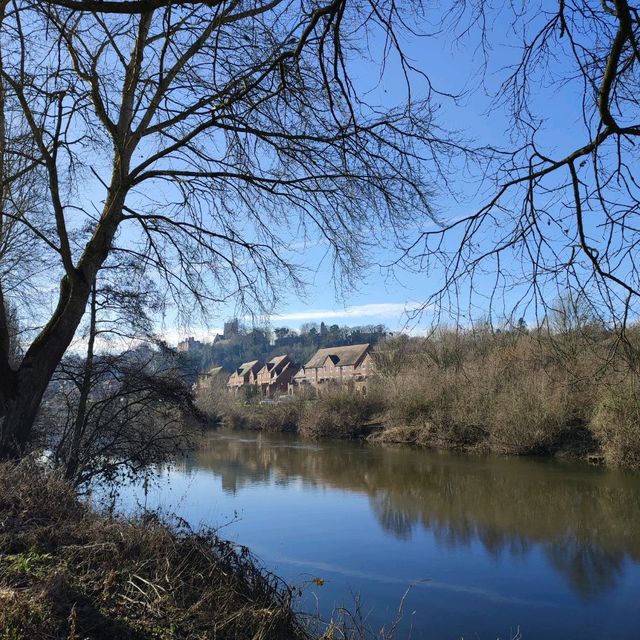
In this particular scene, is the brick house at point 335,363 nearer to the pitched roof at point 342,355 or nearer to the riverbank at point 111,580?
the pitched roof at point 342,355

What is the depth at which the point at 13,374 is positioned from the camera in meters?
6.76

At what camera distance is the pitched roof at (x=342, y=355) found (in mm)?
70562

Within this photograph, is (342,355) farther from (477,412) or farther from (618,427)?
(618,427)

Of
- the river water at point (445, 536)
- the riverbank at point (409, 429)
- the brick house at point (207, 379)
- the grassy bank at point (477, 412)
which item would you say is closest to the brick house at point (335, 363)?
the brick house at point (207, 379)

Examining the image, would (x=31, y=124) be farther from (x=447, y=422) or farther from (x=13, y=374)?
(x=447, y=422)

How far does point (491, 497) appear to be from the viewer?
15.3 metres

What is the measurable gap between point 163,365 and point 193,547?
21.8ft

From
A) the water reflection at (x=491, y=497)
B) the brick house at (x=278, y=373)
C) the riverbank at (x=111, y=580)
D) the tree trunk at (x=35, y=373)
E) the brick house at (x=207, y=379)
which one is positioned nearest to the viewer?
the riverbank at (x=111, y=580)

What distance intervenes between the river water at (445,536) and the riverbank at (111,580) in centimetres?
227

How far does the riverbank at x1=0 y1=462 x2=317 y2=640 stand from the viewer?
3.22 m

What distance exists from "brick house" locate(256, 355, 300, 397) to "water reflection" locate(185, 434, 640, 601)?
54.6m

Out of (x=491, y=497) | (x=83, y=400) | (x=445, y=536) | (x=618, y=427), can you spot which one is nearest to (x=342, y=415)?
(x=618, y=427)

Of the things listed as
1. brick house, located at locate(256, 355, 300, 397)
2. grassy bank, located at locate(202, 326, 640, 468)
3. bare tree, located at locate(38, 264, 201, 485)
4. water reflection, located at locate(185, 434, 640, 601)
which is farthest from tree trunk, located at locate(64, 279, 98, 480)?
brick house, located at locate(256, 355, 300, 397)

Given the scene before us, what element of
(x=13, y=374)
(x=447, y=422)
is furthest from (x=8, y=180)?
(x=447, y=422)
